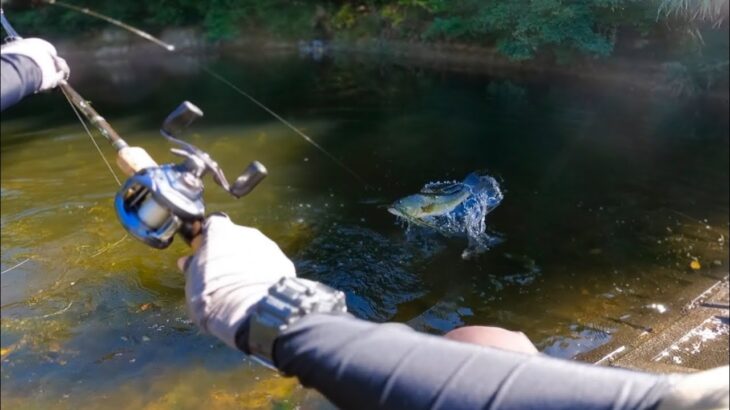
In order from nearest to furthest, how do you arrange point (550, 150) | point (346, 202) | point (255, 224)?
point (255, 224) < point (346, 202) < point (550, 150)

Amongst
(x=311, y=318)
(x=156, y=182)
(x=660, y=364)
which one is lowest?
(x=660, y=364)

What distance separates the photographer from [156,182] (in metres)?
1.38

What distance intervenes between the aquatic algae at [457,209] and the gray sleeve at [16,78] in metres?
3.41

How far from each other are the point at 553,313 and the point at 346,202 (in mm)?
2467

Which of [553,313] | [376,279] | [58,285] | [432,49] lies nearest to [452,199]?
[376,279]

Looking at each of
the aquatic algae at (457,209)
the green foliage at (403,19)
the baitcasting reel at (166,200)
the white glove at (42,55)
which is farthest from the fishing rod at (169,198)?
the green foliage at (403,19)

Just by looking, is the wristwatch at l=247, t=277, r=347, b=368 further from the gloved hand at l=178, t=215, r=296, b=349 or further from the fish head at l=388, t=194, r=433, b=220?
the fish head at l=388, t=194, r=433, b=220

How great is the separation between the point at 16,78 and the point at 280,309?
94 centimetres

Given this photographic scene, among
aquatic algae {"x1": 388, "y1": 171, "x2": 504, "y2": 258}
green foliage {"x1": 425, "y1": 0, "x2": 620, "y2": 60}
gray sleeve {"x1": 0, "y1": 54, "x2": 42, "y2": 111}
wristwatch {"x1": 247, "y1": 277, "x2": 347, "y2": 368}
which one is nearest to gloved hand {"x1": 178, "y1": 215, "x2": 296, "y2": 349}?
wristwatch {"x1": 247, "y1": 277, "x2": 347, "y2": 368}

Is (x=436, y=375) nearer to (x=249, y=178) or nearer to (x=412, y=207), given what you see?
(x=249, y=178)

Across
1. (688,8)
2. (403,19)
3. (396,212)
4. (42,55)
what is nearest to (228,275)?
(42,55)

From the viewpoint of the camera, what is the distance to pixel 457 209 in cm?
474

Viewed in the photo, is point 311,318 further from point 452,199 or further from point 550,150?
point 550,150

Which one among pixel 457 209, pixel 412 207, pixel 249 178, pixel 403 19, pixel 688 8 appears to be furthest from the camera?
pixel 403 19
